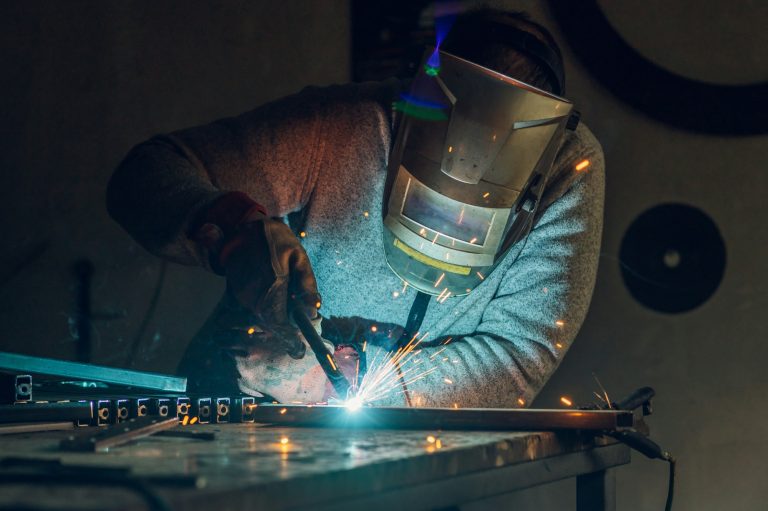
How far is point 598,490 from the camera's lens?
1.04 meters

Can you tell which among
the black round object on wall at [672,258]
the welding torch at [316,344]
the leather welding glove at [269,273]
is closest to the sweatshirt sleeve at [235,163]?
the leather welding glove at [269,273]

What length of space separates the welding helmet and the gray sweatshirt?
280 mm

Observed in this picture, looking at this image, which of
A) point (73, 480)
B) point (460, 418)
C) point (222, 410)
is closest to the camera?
point (73, 480)

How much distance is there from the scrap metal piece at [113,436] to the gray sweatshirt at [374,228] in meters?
0.54

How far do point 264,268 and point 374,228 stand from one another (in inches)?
21.5

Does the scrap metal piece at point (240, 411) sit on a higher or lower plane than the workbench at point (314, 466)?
higher

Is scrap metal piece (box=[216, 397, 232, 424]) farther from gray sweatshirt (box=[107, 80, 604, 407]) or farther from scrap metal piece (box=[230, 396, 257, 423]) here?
gray sweatshirt (box=[107, 80, 604, 407])

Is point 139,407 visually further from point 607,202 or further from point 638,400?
point 607,202

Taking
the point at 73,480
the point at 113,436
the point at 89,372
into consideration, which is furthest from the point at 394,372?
the point at 73,480

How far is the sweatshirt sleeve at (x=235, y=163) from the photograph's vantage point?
129cm

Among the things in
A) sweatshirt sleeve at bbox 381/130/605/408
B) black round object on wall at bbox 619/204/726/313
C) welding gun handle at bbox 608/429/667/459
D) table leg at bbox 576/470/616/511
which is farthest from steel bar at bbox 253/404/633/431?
black round object on wall at bbox 619/204/726/313

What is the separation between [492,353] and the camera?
1.50m

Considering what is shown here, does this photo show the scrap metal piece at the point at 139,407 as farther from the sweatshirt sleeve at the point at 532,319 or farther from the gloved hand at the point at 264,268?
the sweatshirt sleeve at the point at 532,319

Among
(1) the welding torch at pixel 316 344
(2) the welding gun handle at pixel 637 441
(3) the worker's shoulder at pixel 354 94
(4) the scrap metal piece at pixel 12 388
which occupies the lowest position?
(2) the welding gun handle at pixel 637 441
